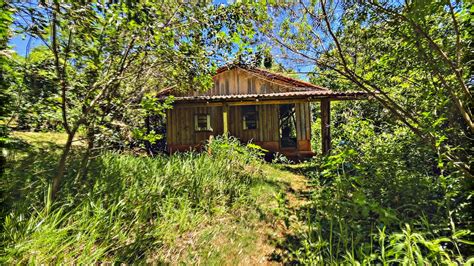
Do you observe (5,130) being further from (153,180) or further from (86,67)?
(153,180)

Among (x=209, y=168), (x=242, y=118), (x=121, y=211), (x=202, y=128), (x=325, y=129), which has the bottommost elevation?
(x=121, y=211)

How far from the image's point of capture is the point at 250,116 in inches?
522

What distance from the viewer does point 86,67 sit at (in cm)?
300

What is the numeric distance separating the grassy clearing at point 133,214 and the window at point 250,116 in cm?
767

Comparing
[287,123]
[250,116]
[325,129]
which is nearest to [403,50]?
[325,129]

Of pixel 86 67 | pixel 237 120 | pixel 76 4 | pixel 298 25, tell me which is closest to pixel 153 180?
pixel 86 67

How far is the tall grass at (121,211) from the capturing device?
2432 mm

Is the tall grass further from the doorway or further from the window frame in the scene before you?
the doorway

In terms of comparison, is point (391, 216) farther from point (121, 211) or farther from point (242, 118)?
point (242, 118)

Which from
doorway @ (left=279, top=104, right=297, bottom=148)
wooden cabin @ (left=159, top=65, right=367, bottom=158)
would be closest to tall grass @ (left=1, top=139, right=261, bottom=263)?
wooden cabin @ (left=159, top=65, right=367, bottom=158)

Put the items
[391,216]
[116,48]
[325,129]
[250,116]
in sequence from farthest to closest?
1. [250,116]
2. [325,129]
3. [116,48]
4. [391,216]

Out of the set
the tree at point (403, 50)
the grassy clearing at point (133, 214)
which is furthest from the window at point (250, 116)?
the tree at point (403, 50)

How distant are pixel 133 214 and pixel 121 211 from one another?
232mm

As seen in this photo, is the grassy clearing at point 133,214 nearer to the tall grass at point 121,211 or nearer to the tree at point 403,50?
the tall grass at point 121,211
